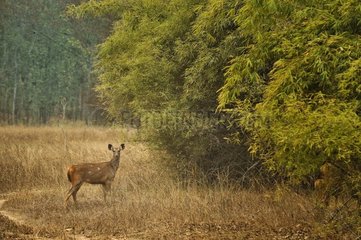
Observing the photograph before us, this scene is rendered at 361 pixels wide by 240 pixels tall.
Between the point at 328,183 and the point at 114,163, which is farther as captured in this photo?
the point at 114,163

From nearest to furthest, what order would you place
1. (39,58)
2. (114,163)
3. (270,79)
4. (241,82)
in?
(270,79), (241,82), (114,163), (39,58)

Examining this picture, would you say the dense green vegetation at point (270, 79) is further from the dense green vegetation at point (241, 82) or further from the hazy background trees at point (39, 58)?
the hazy background trees at point (39, 58)

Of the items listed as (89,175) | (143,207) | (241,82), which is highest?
(241,82)

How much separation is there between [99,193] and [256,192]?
3.82m

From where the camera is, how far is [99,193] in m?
14.1

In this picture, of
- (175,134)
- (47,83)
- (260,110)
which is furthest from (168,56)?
(47,83)

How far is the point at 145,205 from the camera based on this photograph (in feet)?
37.7

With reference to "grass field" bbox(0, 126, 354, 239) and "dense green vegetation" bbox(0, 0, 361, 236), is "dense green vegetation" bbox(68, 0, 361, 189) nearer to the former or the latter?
"dense green vegetation" bbox(0, 0, 361, 236)

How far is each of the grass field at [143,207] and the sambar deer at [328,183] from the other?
0.46 meters

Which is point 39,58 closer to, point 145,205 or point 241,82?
point 145,205

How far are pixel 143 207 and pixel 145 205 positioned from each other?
0.15 m

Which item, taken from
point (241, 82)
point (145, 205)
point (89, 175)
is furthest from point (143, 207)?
point (241, 82)

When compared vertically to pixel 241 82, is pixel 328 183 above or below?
below

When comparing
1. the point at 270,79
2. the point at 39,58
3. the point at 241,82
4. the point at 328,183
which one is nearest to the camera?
the point at 328,183
